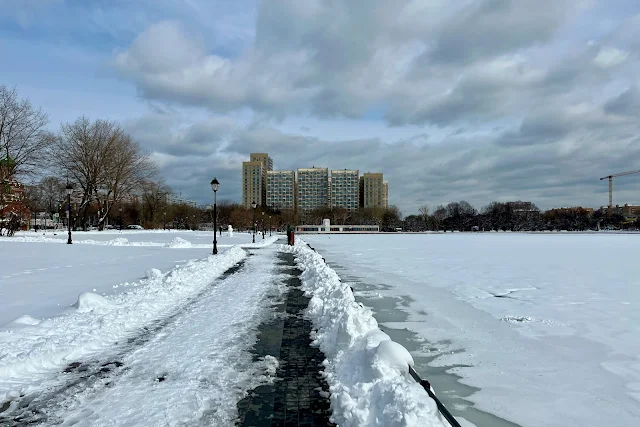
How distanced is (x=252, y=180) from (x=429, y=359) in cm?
15827

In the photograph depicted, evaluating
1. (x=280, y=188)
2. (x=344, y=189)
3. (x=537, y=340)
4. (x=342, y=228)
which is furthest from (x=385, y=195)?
(x=537, y=340)

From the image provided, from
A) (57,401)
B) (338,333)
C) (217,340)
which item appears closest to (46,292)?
(217,340)

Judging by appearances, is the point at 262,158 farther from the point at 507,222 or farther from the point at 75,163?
the point at 75,163

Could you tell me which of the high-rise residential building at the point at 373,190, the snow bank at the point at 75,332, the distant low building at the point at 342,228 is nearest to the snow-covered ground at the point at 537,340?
the snow bank at the point at 75,332

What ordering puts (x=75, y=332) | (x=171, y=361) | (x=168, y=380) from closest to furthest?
1. (x=168, y=380)
2. (x=171, y=361)
3. (x=75, y=332)

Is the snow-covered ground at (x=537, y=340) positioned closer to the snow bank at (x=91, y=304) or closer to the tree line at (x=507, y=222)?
the snow bank at (x=91, y=304)

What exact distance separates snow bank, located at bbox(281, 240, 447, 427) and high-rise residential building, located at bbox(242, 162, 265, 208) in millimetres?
155752

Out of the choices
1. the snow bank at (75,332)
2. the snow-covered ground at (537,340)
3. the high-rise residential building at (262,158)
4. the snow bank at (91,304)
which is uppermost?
the high-rise residential building at (262,158)

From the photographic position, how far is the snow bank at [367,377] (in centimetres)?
355

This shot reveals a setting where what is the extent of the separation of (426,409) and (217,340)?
384 centimetres

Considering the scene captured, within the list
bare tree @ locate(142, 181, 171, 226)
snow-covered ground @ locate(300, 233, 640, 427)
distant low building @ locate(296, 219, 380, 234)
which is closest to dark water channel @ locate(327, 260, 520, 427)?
snow-covered ground @ locate(300, 233, 640, 427)

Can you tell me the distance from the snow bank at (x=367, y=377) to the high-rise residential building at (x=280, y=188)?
159 metres

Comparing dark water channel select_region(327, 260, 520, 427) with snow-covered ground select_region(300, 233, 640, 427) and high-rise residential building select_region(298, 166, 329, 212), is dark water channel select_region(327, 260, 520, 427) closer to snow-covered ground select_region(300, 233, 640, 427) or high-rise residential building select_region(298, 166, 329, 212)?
snow-covered ground select_region(300, 233, 640, 427)

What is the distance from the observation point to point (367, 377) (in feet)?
14.6
